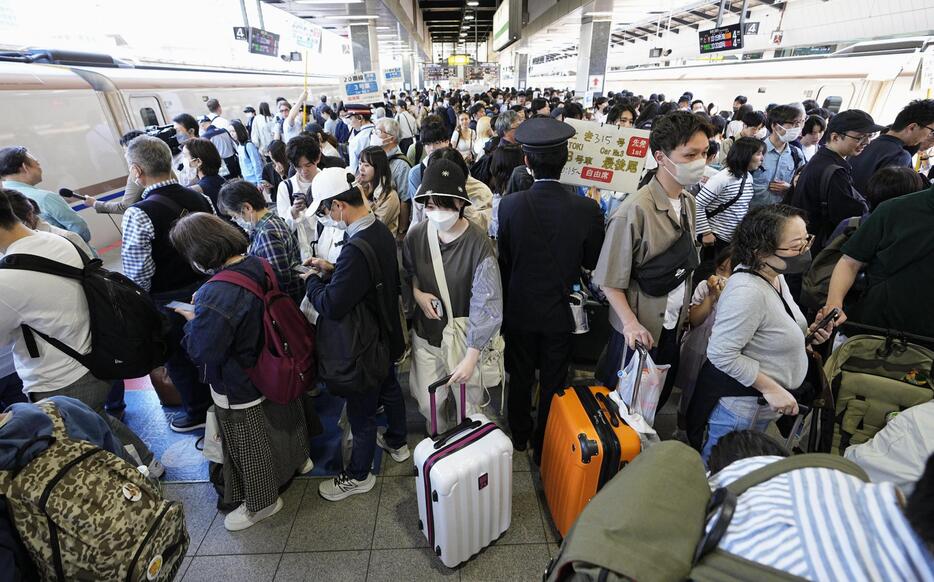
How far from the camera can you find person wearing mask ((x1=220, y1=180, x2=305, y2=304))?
2578 mm

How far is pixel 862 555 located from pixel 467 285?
1.80 metres

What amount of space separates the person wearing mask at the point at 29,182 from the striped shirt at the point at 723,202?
5.27 metres

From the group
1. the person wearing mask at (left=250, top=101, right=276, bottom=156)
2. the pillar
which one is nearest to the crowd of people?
the person wearing mask at (left=250, top=101, right=276, bottom=156)

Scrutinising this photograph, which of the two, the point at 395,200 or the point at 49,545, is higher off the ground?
the point at 395,200

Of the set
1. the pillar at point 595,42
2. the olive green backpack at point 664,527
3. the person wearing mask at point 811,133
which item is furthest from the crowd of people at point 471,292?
the pillar at point 595,42

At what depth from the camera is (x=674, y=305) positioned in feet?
7.88

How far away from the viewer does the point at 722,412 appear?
7.37 feet

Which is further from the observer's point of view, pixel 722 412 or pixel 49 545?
pixel 722 412

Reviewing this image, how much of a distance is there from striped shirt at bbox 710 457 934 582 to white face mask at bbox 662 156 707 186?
170 centimetres

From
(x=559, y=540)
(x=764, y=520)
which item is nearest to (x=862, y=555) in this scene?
(x=764, y=520)

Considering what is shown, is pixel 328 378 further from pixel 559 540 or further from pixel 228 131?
pixel 228 131

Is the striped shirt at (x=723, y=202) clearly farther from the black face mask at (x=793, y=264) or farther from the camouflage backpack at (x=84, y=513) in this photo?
the camouflage backpack at (x=84, y=513)

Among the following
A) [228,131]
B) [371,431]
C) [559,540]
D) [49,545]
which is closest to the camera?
[49,545]

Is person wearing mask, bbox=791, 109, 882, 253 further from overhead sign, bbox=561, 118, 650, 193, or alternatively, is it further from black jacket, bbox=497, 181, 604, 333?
black jacket, bbox=497, 181, 604, 333
